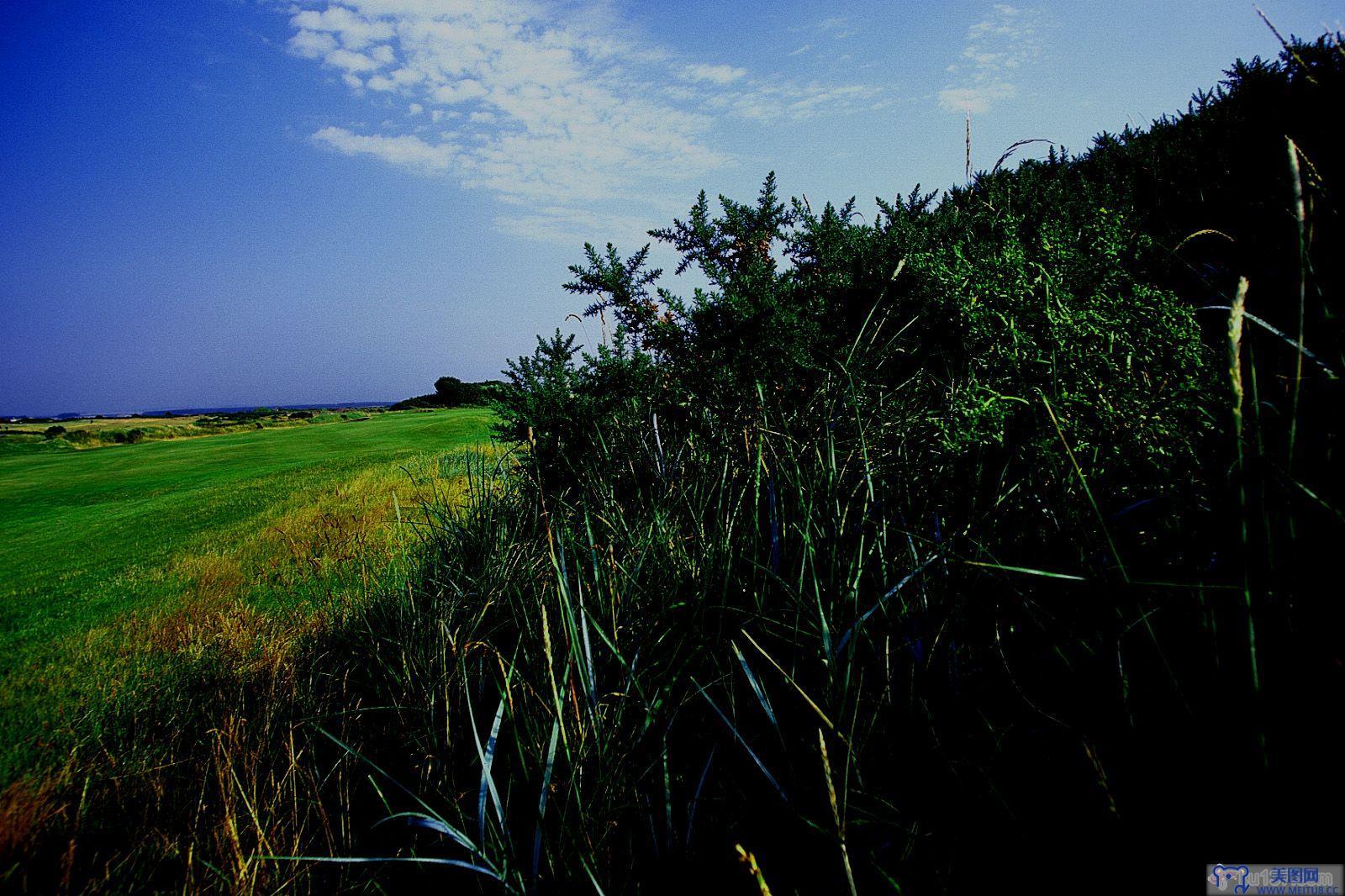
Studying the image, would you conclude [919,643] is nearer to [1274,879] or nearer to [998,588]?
[998,588]

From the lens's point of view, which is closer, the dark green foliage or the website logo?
the website logo

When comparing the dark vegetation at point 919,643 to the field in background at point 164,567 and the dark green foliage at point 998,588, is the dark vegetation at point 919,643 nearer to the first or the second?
the dark green foliage at point 998,588

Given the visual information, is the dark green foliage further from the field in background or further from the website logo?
the field in background

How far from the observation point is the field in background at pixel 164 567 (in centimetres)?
289

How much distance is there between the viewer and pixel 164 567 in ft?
16.7

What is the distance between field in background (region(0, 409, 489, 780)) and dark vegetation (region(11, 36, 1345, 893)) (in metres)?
0.56

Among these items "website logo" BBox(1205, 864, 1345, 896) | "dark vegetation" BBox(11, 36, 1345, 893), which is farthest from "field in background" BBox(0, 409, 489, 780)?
"website logo" BBox(1205, 864, 1345, 896)

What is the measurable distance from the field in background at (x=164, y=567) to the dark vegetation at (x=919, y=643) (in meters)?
0.56

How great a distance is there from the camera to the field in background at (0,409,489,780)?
114 inches

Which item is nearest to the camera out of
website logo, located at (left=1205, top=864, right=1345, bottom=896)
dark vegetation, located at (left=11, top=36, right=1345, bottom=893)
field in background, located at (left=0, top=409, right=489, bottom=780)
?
website logo, located at (left=1205, top=864, right=1345, bottom=896)

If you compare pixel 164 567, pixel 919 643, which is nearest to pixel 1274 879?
pixel 919 643

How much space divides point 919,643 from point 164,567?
671cm

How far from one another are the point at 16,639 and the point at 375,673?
3.43 m

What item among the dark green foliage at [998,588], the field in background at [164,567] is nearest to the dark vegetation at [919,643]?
the dark green foliage at [998,588]
